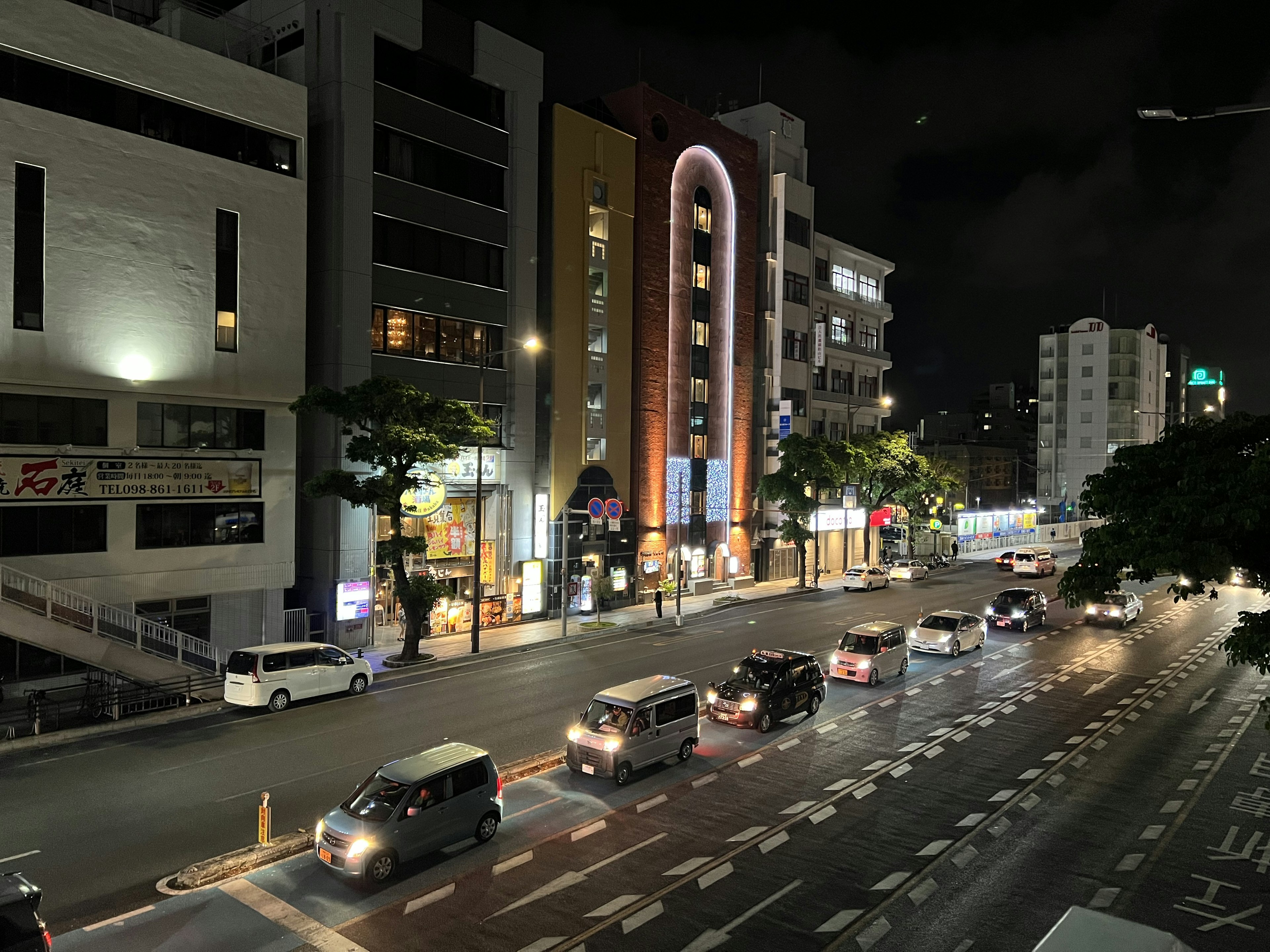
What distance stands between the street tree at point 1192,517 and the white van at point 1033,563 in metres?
50.5

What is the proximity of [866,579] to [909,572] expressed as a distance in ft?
25.0

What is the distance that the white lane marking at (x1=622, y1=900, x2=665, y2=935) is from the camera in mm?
12320

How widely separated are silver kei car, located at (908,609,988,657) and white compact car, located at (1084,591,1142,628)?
984 cm

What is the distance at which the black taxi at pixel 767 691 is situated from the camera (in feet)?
73.8

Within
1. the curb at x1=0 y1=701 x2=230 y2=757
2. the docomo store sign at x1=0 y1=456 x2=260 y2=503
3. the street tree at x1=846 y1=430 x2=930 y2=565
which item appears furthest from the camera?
the street tree at x1=846 y1=430 x2=930 y2=565

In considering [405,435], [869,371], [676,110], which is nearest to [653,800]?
[405,435]

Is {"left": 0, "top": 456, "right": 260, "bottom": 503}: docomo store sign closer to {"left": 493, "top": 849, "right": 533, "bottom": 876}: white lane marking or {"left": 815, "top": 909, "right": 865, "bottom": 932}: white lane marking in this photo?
{"left": 493, "top": 849, "right": 533, "bottom": 876}: white lane marking

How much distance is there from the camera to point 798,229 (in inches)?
2324

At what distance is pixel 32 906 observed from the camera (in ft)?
33.5

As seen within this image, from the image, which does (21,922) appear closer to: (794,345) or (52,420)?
(52,420)

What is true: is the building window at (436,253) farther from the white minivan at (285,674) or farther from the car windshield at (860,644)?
the car windshield at (860,644)

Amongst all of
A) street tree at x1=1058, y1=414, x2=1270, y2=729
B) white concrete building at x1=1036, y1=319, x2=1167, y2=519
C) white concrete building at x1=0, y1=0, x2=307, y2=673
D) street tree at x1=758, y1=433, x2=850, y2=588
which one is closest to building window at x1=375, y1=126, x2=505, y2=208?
white concrete building at x1=0, y1=0, x2=307, y2=673

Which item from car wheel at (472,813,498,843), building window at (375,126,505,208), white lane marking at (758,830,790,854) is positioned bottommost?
white lane marking at (758,830,790,854)

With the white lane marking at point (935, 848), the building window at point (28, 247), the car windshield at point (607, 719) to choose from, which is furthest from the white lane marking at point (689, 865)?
the building window at point (28, 247)
